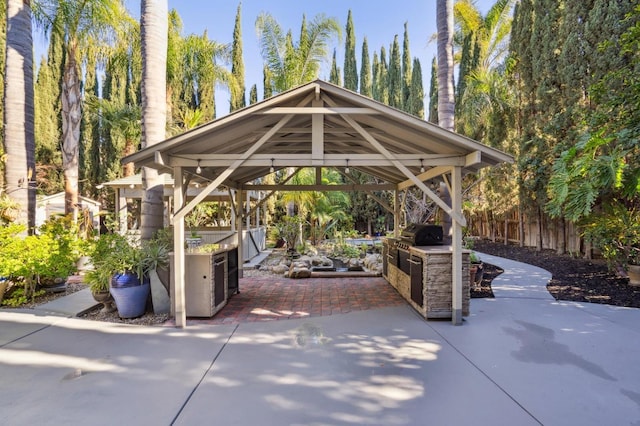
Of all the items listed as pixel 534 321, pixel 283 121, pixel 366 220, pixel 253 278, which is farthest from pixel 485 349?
pixel 366 220

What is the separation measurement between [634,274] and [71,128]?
1573cm

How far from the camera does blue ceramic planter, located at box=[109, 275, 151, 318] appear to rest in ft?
17.2

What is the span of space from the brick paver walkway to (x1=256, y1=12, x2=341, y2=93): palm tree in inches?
373

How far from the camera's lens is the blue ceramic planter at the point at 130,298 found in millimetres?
5254

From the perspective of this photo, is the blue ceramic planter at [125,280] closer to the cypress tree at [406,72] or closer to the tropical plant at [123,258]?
the tropical plant at [123,258]

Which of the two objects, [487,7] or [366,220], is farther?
[366,220]

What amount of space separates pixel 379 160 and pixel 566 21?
31.3 feet

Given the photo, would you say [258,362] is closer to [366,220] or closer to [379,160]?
[379,160]

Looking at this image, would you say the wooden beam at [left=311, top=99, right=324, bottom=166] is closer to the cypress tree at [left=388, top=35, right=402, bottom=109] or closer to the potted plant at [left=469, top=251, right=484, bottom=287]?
the potted plant at [left=469, top=251, right=484, bottom=287]

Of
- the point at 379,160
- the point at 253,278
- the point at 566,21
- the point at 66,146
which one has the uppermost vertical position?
the point at 566,21

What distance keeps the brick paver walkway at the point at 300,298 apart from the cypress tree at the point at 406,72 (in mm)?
20325

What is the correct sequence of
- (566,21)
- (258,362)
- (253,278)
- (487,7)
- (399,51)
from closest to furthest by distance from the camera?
1. (258,362)
2. (253,278)
3. (566,21)
4. (487,7)
5. (399,51)

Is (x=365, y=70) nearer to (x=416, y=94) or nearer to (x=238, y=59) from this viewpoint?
(x=416, y=94)

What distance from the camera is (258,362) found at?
3773mm
